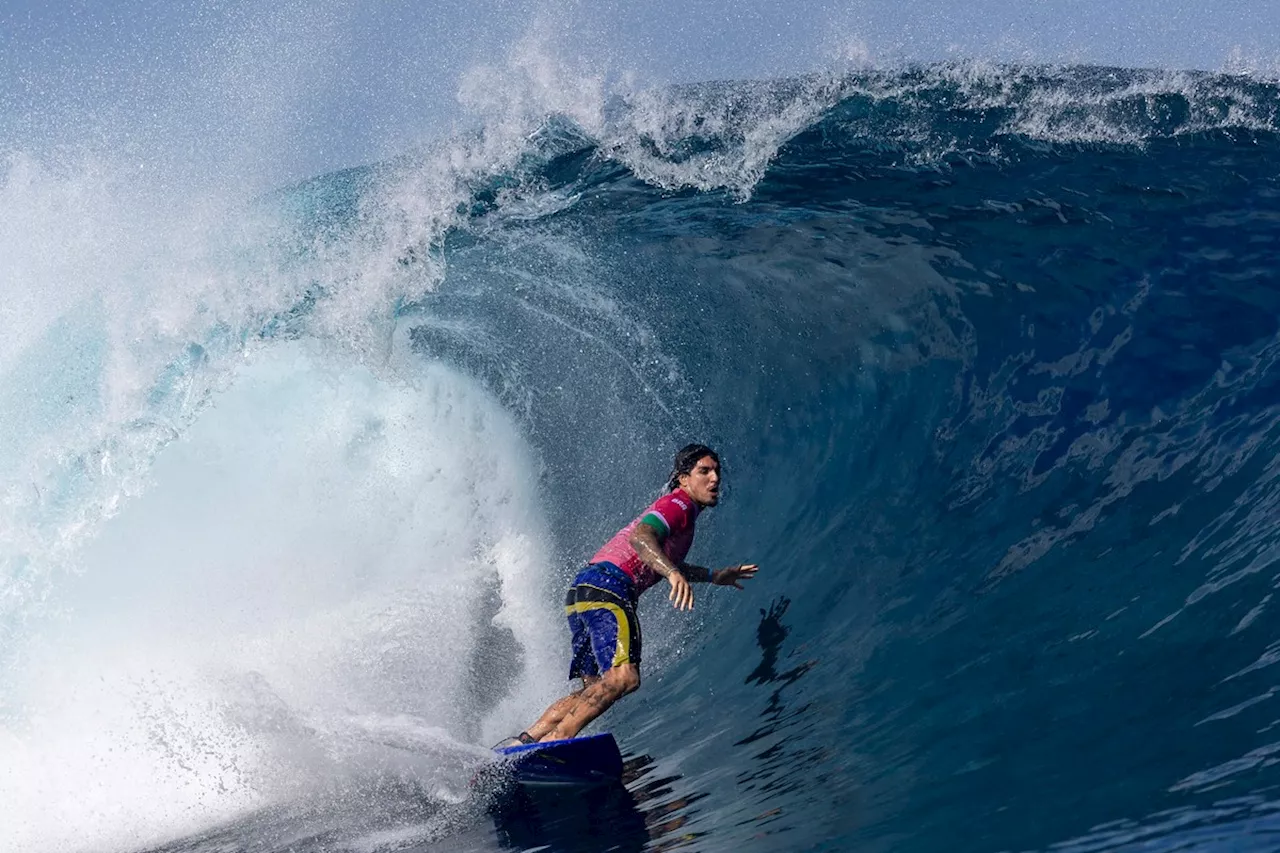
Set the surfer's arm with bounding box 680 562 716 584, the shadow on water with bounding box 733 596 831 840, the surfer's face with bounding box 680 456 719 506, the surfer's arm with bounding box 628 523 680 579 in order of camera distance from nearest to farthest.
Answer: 1. the shadow on water with bounding box 733 596 831 840
2. the surfer's arm with bounding box 628 523 680 579
3. the surfer's face with bounding box 680 456 719 506
4. the surfer's arm with bounding box 680 562 716 584

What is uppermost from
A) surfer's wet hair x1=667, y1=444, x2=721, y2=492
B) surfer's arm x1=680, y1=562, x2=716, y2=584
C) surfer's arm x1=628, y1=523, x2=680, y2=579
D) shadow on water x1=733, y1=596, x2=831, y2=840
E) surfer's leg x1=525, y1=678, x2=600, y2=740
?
→ surfer's wet hair x1=667, y1=444, x2=721, y2=492

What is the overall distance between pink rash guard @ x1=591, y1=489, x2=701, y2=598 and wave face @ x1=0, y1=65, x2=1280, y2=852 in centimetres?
83

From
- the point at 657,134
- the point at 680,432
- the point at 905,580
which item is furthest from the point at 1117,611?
the point at 657,134

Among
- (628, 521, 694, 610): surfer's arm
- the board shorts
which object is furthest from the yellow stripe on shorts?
(628, 521, 694, 610): surfer's arm

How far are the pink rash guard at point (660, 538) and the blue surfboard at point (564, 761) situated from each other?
2.63ft

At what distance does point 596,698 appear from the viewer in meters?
4.95

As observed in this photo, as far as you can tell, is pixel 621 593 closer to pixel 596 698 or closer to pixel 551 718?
pixel 596 698

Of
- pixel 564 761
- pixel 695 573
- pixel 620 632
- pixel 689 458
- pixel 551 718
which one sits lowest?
pixel 564 761

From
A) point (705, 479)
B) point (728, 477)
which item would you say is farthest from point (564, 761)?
point (728, 477)

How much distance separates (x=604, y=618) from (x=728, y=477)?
3.20 m

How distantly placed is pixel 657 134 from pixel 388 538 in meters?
4.07

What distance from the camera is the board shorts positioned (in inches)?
198

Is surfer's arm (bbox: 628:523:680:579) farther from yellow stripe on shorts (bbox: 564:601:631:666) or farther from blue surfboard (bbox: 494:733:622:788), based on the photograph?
blue surfboard (bbox: 494:733:622:788)

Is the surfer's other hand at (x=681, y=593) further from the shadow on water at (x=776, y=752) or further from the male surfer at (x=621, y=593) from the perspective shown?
the shadow on water at (x=776, y=752)
